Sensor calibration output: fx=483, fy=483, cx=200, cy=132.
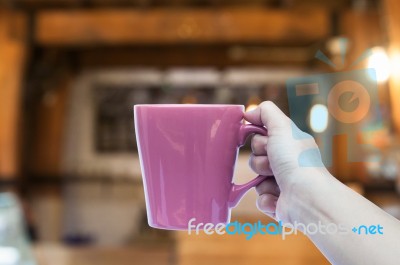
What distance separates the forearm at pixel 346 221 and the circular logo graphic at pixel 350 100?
4cm

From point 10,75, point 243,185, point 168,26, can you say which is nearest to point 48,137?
point 10,75

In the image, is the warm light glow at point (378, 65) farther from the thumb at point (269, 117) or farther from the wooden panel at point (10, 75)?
the wooden panel at point (10, 75)

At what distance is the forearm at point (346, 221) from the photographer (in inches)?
13.7

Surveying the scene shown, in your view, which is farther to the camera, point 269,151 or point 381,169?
point 381,169

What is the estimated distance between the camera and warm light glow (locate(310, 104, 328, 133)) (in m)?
0.37

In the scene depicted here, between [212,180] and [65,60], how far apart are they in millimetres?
3908

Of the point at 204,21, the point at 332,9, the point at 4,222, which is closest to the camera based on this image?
the point at 4,222

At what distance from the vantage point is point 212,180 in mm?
389

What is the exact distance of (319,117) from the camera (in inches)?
14.6

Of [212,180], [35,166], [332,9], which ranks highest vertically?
[332,9]

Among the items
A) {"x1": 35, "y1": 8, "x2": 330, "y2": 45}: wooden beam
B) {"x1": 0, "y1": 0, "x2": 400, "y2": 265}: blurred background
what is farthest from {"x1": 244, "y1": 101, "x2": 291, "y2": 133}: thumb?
{"x1": 35, "y1": 8, "x2": 330, "y2": 45}: wooden beam

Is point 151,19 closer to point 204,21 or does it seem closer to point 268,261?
point 204,21

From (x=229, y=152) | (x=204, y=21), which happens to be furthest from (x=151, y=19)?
(x=229, y=152)

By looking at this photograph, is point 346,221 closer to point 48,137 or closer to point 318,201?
point 318,201
